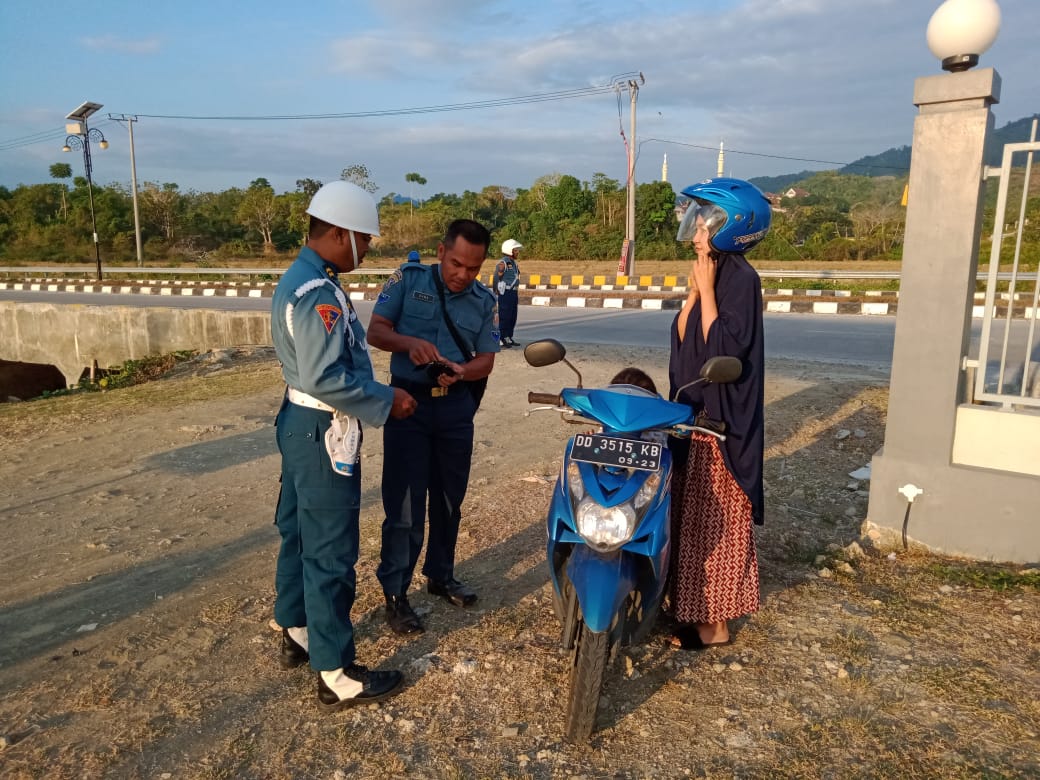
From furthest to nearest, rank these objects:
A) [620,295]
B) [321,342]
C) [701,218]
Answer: [620,295] < [701,218] < [321,342]

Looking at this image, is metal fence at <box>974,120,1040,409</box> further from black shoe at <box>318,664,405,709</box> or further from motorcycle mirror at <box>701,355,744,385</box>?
black shoe at <box>318,664,405,709</box>

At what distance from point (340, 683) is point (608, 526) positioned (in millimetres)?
1118

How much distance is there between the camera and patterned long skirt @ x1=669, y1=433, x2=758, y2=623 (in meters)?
3.14

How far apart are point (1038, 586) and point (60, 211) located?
49380 mm

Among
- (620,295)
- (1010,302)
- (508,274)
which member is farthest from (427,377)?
(620,295)

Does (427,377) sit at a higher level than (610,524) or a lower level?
higher

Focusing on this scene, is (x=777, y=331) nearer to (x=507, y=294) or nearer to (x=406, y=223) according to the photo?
(x=507, y=294)

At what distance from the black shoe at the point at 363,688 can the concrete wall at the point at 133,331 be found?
9805 mm

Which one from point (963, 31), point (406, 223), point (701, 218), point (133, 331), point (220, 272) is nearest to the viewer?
point (701, 218)

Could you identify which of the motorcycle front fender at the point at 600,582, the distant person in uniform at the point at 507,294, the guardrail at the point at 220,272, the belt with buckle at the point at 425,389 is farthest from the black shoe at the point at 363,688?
the guardrail at the point at 220,272

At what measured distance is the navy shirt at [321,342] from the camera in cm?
250

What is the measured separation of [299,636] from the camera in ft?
10.1

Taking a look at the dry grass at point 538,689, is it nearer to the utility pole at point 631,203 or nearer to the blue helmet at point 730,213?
the blue helmet at point 730,213

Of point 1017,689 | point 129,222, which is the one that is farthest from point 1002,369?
point 129,222
